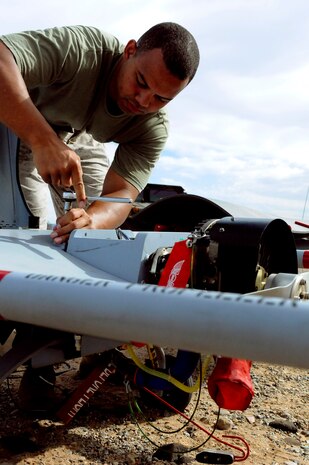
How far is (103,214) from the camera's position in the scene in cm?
298

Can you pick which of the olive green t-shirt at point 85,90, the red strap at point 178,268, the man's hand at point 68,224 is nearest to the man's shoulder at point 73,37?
the olive green t-shirt at point 85,90

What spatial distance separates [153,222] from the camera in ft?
12.6

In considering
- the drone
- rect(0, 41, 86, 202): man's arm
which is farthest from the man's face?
the drone

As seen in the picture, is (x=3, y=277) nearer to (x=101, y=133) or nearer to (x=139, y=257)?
(x=139, y=257)

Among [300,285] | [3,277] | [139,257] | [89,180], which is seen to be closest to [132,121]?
[89,180]

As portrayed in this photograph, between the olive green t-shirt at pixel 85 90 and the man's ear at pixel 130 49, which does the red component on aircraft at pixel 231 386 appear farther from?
the man's ear at pixel 130 49

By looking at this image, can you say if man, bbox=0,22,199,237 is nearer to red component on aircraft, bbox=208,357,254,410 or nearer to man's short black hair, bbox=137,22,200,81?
man's short black hair, bbox=137,22,200,81

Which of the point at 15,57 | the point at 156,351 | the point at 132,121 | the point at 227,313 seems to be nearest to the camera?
the point at 227,313

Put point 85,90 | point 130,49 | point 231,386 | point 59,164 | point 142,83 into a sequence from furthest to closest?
point 85,90
point 130,49
point 142,83
point 59,164
point 231,386

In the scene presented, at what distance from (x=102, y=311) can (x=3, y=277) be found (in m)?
0.37

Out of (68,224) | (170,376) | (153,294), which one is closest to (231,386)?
(170,376)

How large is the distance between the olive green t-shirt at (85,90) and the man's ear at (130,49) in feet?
0.47

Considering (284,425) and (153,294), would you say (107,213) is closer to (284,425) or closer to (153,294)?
(284,425)

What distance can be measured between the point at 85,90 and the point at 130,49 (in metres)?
0.38
